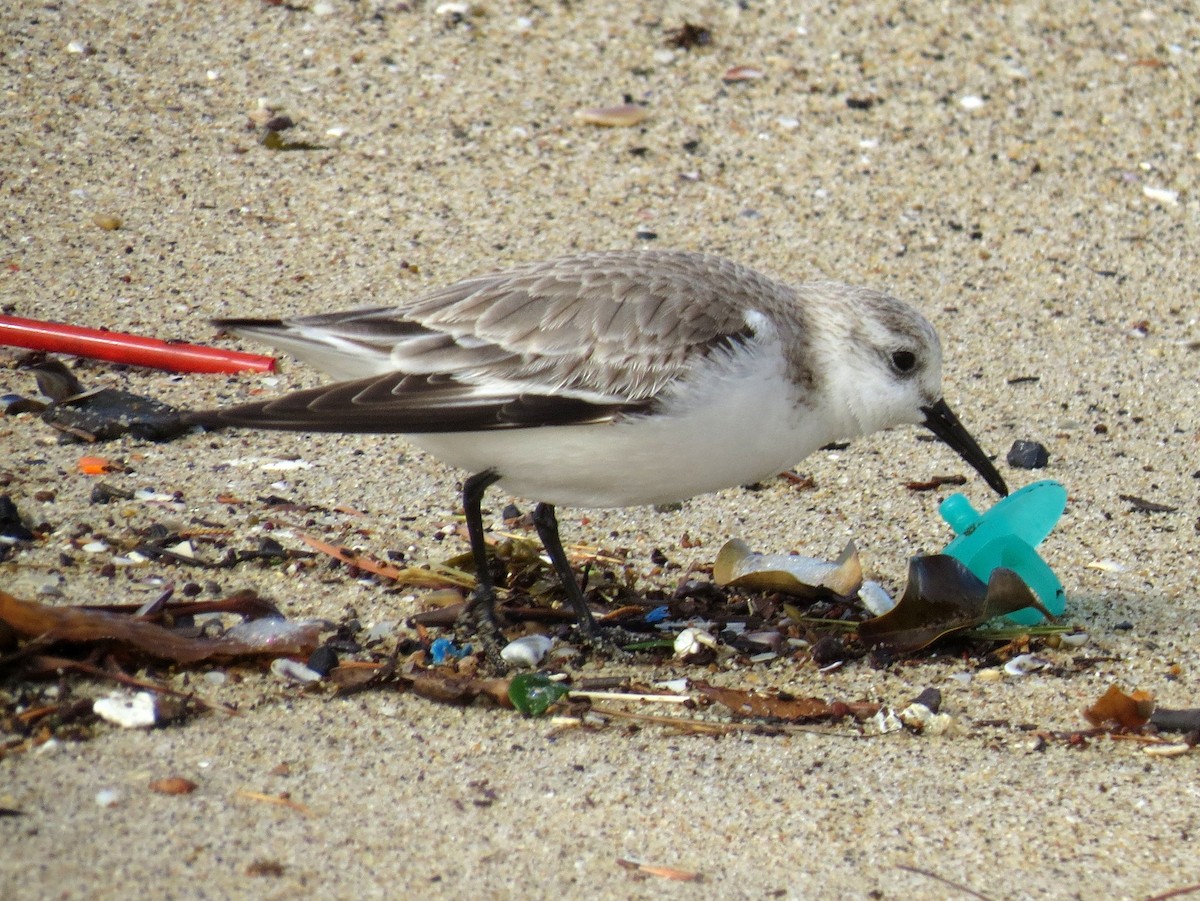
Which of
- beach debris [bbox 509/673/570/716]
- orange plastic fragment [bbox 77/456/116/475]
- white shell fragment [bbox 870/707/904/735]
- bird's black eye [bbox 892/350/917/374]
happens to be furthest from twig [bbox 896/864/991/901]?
orange plastic fragment [bbox 77/456/116/475]

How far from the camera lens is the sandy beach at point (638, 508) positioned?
3.43m

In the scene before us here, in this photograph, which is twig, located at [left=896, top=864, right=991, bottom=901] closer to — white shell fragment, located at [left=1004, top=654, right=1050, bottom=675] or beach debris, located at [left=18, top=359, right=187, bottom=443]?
white shell fragment, located at [left=1004, top=654, right=1050, bottom=675]

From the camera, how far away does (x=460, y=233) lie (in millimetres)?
6906

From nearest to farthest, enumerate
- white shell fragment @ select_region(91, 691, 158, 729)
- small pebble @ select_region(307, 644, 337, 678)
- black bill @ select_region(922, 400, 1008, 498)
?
1. white shell fragment @ select_region(91, 691, 158, 729)
2. small pebble @ select_region(307, 644, 337, 678)
3. black bill @ select_region(922, 400, 1008, 498)

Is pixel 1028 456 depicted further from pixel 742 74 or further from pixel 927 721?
pixel 742 74

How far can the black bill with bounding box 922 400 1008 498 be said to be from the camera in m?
5.02

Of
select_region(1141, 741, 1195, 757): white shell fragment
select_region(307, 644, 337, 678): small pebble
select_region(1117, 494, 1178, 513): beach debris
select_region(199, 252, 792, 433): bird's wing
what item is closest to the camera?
select_region(1141, 741, 1195, 757): white shell fragment

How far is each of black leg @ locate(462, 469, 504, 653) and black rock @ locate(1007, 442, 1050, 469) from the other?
217 centimetres

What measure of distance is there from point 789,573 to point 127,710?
6.80 ft

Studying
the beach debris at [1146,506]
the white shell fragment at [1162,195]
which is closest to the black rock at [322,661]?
the beach debris at [1146,506]

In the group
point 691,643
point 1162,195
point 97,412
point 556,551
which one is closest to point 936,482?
point 691,643

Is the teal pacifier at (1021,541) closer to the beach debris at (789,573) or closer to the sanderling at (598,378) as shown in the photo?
the beach debris at (789,573)

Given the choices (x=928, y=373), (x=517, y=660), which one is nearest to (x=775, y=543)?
(x=928, y=373)

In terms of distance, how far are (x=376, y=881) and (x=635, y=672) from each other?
4.71 feet
